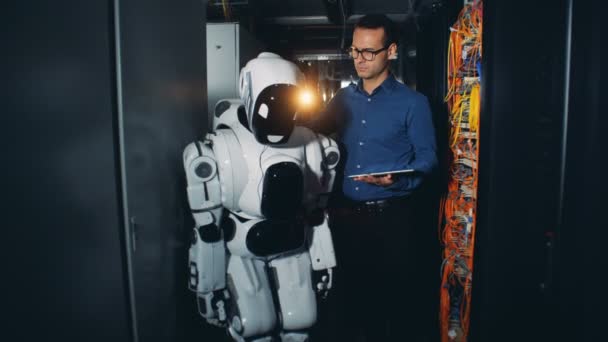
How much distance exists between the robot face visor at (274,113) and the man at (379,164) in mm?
528

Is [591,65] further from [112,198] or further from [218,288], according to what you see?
[218,288]

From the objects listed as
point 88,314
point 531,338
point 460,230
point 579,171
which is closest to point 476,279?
point 531,338

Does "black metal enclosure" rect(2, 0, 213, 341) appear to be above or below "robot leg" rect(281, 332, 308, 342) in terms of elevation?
above

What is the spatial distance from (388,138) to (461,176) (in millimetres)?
624

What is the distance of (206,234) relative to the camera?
1.57 m

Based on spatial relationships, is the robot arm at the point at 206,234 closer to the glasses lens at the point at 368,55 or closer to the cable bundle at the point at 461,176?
the glasses lens at the point at 368,55

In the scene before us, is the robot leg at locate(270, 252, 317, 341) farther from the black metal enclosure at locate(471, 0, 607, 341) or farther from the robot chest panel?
the black metal enclosure at locate(471, 0, 607, 341)

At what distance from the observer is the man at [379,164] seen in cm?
185

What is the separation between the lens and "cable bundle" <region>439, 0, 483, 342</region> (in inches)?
80.7

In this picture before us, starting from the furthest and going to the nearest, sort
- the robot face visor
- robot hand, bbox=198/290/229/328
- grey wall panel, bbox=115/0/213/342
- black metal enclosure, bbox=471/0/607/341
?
robot hand, bbox=198/290/229/328
the robot face visor
grey wall panel, bbox=115/0/213/342
black metal enclosure, bbox=471/0/607/341

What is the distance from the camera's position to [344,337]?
97.3 inches

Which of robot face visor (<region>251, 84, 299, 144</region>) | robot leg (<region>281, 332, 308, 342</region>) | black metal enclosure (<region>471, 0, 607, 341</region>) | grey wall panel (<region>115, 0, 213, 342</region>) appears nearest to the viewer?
black metal enclosure (<region>471, 0, 607, 341</region>)

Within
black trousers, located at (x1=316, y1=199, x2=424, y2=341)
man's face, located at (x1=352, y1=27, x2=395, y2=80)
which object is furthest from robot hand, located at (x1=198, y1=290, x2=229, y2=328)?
man's face, located at (x1=352, y1=27, x2=395, y2=80)

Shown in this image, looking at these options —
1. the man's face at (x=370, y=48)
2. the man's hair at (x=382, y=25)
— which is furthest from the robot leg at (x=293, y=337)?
the man's hair at (x=382, y=25)
